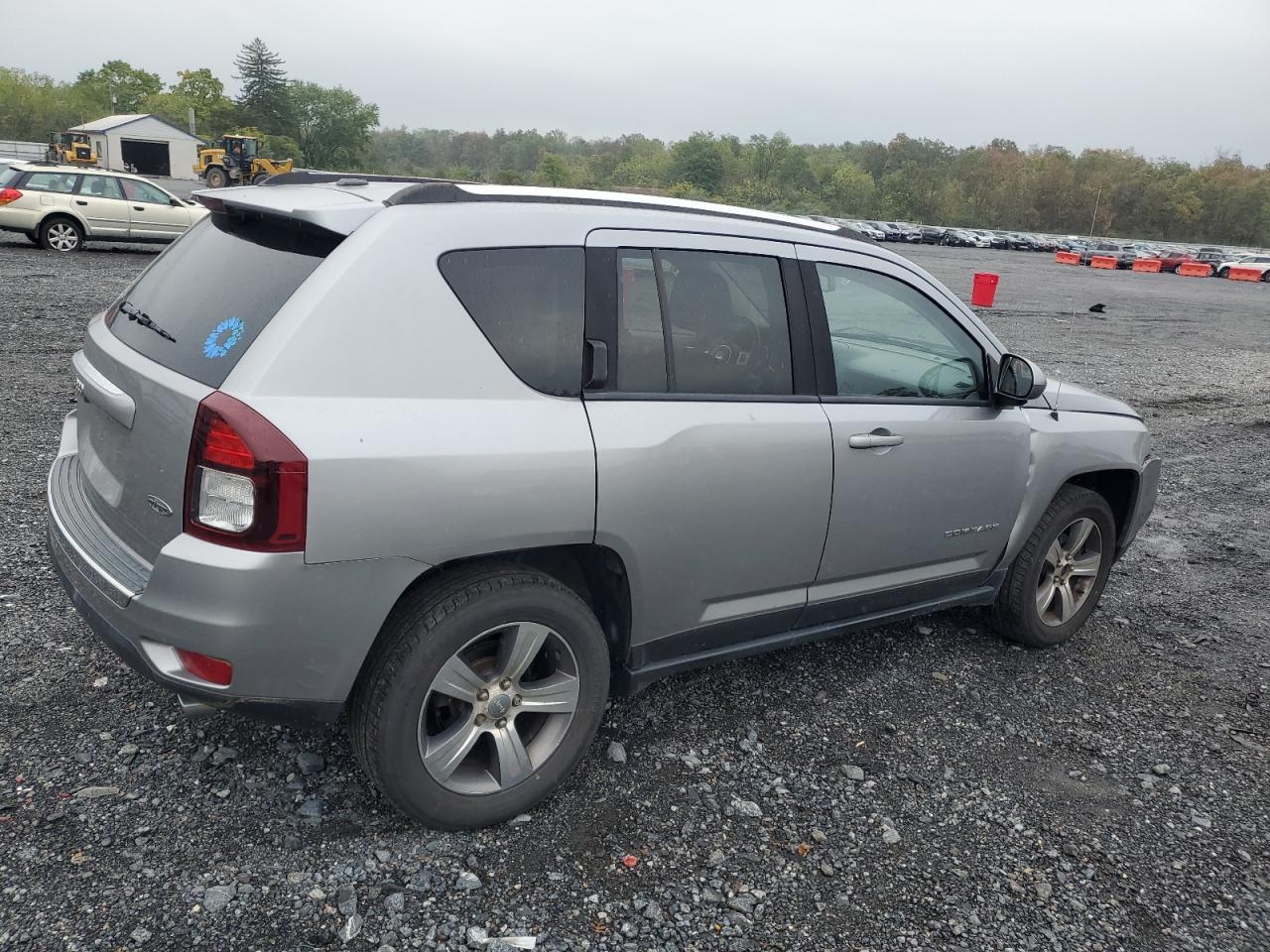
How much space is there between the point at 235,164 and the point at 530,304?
5482cm

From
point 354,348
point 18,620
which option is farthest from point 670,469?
point 18,620

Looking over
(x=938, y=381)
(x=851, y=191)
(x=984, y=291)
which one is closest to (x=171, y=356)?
(x=938, y=381)

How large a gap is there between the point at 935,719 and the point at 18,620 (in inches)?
148

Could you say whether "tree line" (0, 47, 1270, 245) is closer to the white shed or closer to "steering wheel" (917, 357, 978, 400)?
the white shed

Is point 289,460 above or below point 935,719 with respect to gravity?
above

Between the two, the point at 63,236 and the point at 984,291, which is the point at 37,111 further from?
the point at 984,291

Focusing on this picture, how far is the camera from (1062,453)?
419cm

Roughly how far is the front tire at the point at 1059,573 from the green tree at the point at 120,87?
13531cm

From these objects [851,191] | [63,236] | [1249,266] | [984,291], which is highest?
[851,191]

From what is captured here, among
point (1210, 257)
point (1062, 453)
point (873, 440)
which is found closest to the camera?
point (873, 440)

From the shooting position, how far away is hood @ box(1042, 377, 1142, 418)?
14.0ft

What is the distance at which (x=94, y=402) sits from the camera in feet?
9.80

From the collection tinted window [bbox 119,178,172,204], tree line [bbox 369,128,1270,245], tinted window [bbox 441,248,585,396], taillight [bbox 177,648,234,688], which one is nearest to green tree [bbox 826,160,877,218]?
tree line [bbox 369,128,1270,245]

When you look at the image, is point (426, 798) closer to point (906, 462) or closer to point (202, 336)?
point (202, 336)
